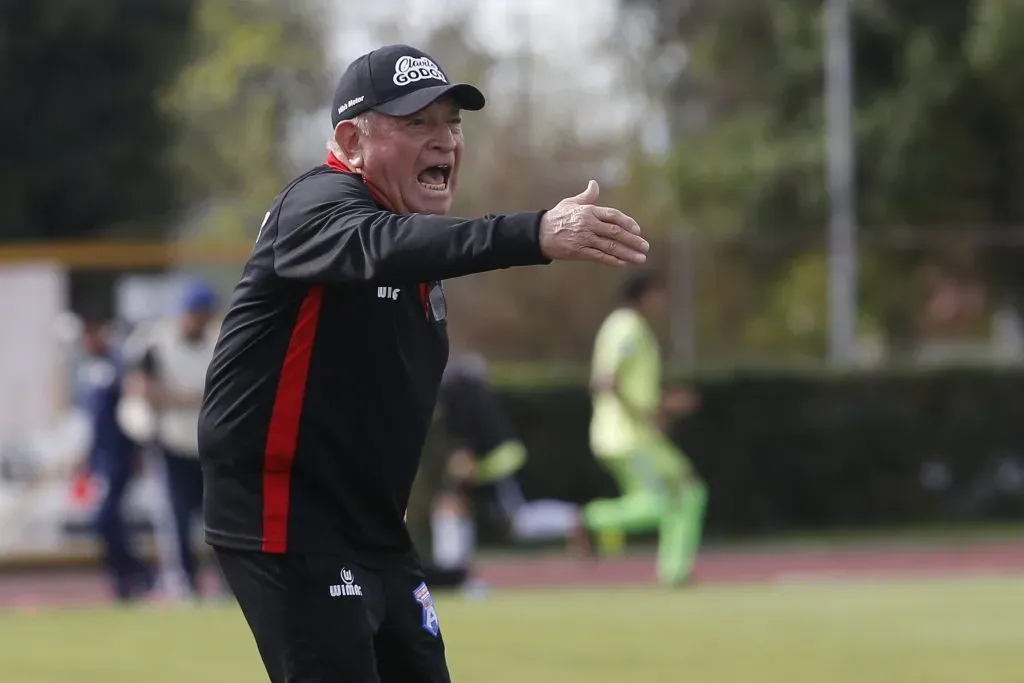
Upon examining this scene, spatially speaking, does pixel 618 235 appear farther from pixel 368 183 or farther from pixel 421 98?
pixel 368 183

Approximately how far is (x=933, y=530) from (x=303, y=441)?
17.8m

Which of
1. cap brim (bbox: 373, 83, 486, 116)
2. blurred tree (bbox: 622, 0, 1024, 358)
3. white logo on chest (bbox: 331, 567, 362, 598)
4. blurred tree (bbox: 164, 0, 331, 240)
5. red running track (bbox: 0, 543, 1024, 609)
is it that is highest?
blurred tree (bbox: 164, 0, 331, 240)

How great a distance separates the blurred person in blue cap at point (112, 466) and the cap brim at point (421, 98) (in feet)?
37.1

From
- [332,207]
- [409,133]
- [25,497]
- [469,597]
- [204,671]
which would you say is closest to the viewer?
[332,207]

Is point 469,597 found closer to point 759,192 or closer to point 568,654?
point 568,654

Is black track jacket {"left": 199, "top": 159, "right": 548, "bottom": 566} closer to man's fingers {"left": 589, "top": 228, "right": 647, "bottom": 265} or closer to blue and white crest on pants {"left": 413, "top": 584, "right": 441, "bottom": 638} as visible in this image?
blue and white crest on pants {"left": 413, "top": 584, "right": 441, "bottom": 638}

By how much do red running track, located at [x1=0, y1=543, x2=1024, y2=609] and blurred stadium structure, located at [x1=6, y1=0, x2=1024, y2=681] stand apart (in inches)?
8.1

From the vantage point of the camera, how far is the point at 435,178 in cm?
470

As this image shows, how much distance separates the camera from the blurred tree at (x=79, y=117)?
37281 mm

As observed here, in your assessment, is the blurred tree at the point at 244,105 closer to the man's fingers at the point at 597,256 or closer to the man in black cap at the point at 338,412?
the man in black cap at the point at 338,412

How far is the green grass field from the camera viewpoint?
32.1ft

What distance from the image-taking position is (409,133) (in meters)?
4.64

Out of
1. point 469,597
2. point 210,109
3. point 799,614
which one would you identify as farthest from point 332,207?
point 210,109

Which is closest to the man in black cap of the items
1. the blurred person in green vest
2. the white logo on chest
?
the white logo on chest
